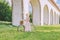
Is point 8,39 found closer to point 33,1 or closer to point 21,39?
point 21,39

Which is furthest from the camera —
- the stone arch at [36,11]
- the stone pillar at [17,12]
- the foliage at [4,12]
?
the foliage at [4,12]

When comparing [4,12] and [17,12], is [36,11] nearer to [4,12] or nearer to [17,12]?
[17,12]

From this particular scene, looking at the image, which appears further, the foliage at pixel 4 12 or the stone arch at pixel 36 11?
the foliage at pixel 4 12

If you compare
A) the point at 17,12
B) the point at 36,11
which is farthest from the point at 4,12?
the point at 17,12

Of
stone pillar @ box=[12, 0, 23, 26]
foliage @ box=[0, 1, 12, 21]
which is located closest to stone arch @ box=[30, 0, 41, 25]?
foliage @ box=[0, 1, 12, 21]

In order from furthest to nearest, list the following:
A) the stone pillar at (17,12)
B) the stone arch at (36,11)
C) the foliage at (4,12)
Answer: the foliage at (4,12) < the stone arch at (36,11) < the stone pillar at (17,12)

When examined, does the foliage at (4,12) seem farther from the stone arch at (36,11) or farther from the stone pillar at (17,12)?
the stone pillar at (17,12)

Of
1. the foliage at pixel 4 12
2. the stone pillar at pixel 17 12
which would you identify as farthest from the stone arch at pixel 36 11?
the stone pillar at pixel 17 12

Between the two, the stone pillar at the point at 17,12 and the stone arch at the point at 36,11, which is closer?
the stone pillar at the point at 17,12

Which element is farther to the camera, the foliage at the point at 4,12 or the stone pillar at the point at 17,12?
the foliage at the point at 4,12

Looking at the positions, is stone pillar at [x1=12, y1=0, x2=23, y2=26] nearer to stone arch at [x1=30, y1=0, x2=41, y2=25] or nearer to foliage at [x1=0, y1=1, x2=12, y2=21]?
stone arch at [x1=30, y1=0, x2=41, y2=25]

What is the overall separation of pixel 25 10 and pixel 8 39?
7632 millimetres

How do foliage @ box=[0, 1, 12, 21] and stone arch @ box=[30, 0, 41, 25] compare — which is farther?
foliage @ box=[0, 1, 12, 21]

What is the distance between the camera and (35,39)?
7371 mm
